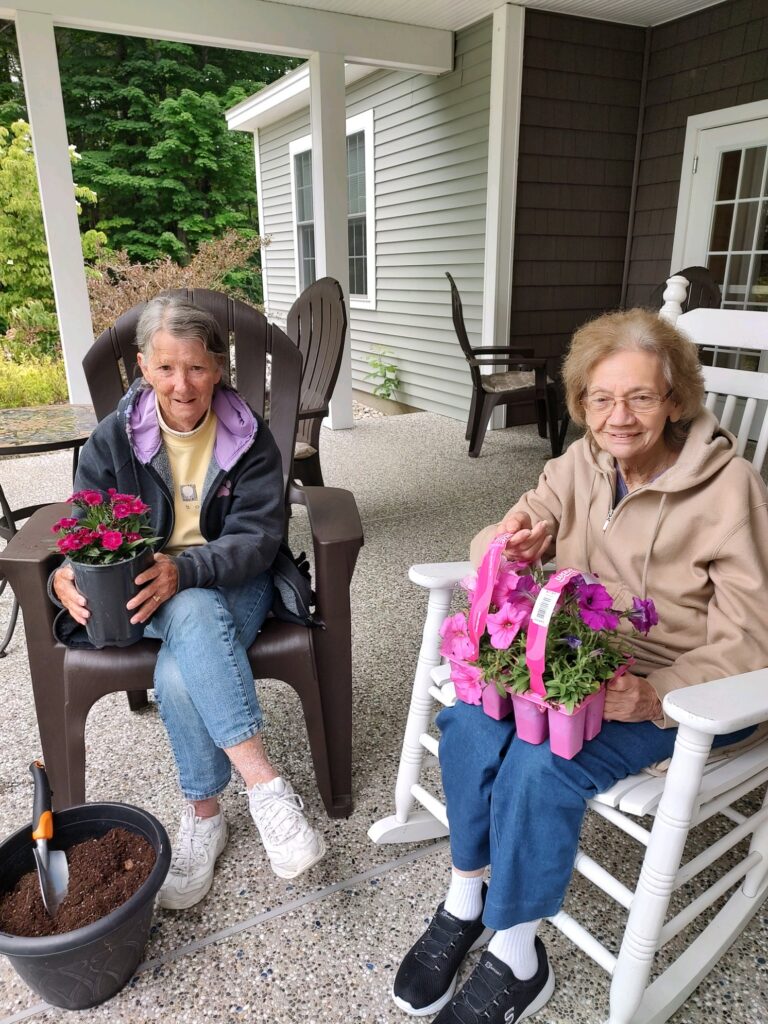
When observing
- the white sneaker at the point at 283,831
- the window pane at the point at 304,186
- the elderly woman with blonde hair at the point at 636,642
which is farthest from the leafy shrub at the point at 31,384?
the elderly woman with blonde hair at the point at 636,642

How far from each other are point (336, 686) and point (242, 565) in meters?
0.34

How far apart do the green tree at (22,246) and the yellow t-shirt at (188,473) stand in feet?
24.6

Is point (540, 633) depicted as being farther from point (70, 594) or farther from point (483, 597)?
point (70, 594)

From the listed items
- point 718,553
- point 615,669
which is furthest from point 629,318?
point 615,669

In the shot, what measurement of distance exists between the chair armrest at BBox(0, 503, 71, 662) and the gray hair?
0.45m

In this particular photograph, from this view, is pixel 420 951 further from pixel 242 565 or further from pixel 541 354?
pixel 541 354

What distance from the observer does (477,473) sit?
4.35 metres

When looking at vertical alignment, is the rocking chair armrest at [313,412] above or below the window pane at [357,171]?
below

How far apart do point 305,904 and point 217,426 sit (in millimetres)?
997

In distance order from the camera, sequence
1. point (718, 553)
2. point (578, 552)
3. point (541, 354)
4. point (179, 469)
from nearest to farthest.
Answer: point (718, 553), point (578, 552), point (179, 469), point (541, 354)

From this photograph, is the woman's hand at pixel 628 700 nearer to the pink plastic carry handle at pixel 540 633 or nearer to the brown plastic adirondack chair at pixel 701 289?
the pink plastic carry handle at pixel 540 633

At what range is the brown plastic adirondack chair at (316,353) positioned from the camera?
3027mm

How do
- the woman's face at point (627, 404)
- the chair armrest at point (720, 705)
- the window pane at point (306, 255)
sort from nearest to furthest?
1. the chair armrest at point (720, 705)
2. the woman's face at point (627, 404)
3. the window pane at point (306, 255)

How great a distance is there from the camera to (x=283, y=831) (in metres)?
1.35
